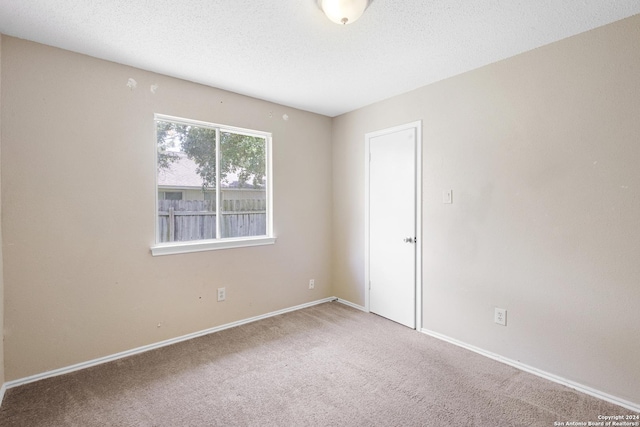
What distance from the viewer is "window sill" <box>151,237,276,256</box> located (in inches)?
106

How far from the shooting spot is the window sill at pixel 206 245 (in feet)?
8.83

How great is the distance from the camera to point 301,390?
210 cm

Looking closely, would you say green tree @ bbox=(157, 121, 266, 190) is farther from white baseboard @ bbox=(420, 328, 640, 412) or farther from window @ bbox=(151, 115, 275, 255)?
white baseboard @ bbox=(420, 328, 640, 412)

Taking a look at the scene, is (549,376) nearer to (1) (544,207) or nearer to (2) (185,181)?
(1) (544,207)

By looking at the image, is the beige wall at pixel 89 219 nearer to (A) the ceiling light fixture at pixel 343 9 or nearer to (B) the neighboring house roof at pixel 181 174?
(B) the neighboring house roof at pixel 181 174

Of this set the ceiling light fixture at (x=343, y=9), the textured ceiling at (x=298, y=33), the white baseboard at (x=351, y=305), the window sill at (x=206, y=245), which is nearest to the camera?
the ceiling light fixture at (x=343, y=9)

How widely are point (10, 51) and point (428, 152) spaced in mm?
3269

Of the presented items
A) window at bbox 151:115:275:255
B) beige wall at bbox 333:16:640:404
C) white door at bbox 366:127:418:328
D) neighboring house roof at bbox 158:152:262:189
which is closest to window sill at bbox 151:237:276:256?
window at bbox 151:115:275:255

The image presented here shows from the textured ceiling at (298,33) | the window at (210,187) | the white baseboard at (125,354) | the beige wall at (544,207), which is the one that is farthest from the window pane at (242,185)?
the beige wall at (544,207)

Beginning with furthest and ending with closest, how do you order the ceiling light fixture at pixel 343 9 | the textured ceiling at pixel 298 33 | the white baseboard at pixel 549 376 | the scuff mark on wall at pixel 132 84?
the scuff mark on wall at pixel 132 84, the white baseboard at pixel 549 376, the textured ceiling at pixel 298 33, the ceiling light fixture at pixel 343 9

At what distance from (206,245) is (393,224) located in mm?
1902

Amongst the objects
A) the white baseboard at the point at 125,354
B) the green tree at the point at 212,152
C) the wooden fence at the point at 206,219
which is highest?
the green tree at the point at 212,152

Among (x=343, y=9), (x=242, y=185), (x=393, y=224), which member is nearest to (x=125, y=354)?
(x=242, y=185)

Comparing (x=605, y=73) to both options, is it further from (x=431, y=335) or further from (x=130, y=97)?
(x=130, y=97)
